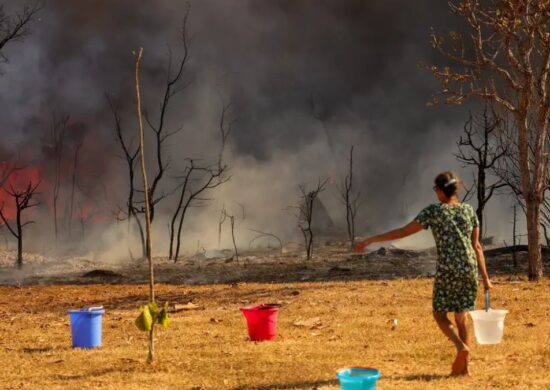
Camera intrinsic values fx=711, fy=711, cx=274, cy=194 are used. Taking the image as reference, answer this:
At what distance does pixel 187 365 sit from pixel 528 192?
34.6 ft

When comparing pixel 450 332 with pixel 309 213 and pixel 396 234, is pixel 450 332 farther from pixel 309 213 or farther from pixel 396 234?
pixel 309 213

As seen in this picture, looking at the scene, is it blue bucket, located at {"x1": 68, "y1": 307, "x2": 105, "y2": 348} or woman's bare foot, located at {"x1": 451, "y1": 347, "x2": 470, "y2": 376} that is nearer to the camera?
woman's bare foot, located at {"x1": 451, "y1": 347, "x2": 470, "y2": 376}

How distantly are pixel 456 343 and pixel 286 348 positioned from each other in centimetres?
245

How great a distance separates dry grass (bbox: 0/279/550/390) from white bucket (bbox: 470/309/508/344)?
0.18 m

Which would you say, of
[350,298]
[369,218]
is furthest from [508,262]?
[369,218]

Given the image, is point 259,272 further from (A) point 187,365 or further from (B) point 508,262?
(A) point 187,365

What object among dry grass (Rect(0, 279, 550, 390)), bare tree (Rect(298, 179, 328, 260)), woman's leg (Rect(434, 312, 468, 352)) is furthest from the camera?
bare tree (Rect(298, 179, 328, 260))

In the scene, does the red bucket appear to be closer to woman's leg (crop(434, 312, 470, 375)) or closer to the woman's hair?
woman's leg (crop(434, 312, 470, 375))

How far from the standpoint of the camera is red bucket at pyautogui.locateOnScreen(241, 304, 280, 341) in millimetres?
8414

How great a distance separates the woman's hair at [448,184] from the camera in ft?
20.1

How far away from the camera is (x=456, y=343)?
603 cm

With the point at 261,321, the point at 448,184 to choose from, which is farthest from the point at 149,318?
the point at 448,184

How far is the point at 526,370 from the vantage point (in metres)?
6.51

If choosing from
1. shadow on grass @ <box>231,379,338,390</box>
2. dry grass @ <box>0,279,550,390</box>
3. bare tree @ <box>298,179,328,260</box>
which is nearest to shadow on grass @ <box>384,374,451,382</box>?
dry grass @ <box>0,279,550,390</box>
